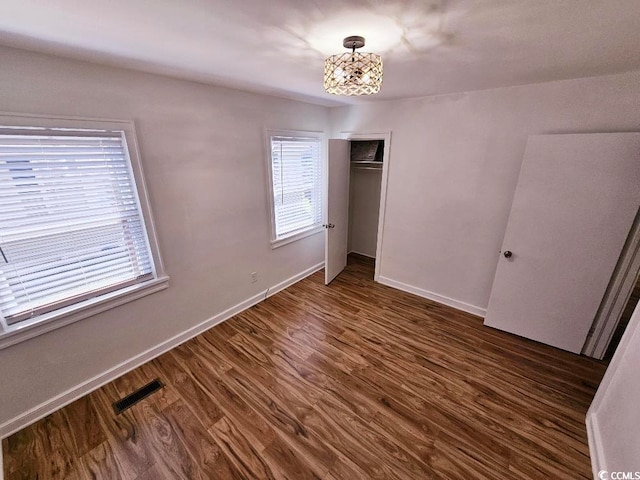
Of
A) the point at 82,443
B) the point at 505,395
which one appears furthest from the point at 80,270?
the point at 505,395

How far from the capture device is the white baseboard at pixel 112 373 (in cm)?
173

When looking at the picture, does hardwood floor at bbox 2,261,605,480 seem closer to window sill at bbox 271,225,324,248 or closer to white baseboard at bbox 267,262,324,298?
white baseboard at bbox 267,262,324,298

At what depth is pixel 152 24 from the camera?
118 centimetres

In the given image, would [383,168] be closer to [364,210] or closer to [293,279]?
[364,210]

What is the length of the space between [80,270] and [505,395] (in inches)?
128

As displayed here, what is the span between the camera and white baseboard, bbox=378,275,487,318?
2.93 meters

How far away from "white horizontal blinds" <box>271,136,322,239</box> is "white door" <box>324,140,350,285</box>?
36cm

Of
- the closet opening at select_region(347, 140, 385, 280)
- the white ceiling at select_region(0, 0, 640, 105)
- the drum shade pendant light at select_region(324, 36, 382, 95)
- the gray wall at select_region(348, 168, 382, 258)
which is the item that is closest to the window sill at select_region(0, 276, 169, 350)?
the white ceiling at select_region(0, 0, 640, 105)

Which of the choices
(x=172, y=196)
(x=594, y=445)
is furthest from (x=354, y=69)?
(x=594, y=445)

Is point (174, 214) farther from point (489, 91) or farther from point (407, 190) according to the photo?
point (489, 91)

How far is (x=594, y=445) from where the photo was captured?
5.23 ft

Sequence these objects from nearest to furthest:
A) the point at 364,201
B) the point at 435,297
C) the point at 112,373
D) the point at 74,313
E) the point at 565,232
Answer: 1. the point at 74,313
2. the point at 112,373
3. the point at 565,232
4. the point at 435,297
5. the point at 364,201

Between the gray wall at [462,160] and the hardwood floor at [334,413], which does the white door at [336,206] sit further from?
the hardwood floor at [334,413]

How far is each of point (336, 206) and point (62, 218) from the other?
2637 mm
